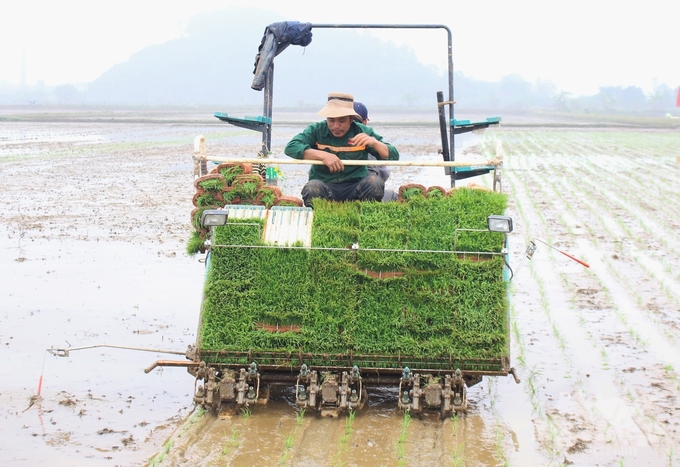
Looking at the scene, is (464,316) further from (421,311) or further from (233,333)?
(233,333)

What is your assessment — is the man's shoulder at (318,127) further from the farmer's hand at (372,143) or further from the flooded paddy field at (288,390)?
the flooded paddy field at (288,390)

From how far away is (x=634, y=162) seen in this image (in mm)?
27328

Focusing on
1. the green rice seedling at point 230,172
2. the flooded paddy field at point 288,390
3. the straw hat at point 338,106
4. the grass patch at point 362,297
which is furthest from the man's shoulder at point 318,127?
the flooded paddy field at point 288,390

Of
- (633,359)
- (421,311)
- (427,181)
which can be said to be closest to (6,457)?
(421,311)

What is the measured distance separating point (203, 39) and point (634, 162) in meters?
175

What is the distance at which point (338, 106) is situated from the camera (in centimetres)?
677

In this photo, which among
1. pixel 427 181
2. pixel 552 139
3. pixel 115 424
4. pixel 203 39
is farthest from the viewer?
pixel 203 39

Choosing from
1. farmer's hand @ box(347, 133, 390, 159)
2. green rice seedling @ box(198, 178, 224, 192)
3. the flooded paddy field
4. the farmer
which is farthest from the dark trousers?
the flooded paddy field

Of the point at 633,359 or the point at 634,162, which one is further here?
the point at 634,162

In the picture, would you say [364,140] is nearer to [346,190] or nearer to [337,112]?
[337,112]

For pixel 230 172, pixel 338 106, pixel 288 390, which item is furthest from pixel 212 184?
pixel 288 390

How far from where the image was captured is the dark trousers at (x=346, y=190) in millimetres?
6773

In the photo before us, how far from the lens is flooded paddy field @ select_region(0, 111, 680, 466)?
18.1 feet

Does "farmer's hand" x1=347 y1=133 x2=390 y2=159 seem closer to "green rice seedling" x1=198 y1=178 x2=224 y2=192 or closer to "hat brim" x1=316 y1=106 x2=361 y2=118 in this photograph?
"hat brim" x1=316 y1=106 x2=361 y2=118
